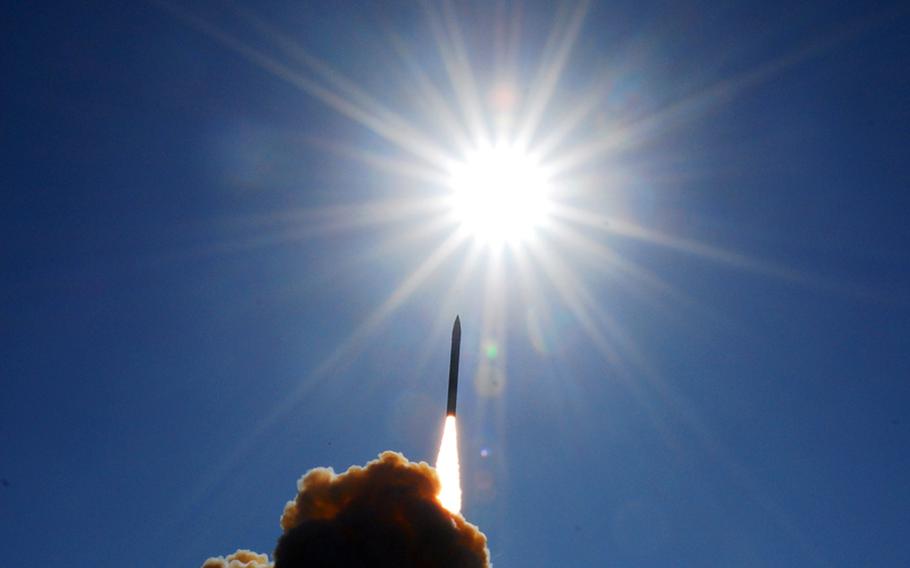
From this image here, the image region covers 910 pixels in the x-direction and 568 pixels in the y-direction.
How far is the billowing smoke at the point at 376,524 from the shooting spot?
180ft

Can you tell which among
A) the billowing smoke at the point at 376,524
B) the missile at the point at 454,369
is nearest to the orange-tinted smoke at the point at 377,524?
the billowing smoke at the point at 376,524

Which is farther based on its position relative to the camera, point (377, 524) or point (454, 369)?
point (454, 369)

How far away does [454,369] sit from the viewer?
66500 mm

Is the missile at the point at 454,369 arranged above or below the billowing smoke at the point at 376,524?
above

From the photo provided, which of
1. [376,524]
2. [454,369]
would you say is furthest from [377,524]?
[454,369]

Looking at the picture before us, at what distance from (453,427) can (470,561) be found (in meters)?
11.8

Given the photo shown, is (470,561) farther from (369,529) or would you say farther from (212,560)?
(212,560)

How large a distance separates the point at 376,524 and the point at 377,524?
7 centimetres

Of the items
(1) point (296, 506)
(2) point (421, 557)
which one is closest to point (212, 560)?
(1) point (296, 506)

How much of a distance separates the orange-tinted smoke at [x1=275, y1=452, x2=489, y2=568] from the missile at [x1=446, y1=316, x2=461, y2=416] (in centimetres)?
658

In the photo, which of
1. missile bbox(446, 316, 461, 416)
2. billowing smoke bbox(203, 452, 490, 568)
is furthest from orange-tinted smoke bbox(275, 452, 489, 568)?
missile bbox(446, 316, 461, 416)

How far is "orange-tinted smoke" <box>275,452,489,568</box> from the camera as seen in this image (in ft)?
180

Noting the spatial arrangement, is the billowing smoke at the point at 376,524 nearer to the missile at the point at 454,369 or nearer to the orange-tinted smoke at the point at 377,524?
the orange-tinted smoke at the point at 377,524

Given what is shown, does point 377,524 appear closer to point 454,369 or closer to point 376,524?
point 376,524
